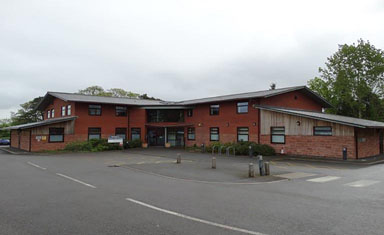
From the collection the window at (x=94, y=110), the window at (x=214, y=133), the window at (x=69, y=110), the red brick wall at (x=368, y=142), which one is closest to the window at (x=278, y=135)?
the red brick wall at (x=368, y=142)

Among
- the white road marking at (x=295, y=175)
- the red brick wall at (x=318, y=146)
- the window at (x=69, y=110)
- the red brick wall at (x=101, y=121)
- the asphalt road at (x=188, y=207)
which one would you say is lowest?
the white road marking at (x=295, y=175)

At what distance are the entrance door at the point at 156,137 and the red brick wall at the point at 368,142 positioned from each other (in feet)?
71.6

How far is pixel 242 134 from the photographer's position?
26312 mm

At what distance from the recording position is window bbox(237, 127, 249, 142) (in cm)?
2588

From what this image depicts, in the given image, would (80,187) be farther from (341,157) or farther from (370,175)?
(341,157)

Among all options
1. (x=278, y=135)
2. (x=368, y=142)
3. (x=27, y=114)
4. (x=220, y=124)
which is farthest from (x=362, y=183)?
(x=27, y=114)

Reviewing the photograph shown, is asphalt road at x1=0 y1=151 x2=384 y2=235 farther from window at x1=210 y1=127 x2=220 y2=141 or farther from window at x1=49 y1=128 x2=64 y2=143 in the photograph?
window at x1=49 y1=128 x2=64 y2=143

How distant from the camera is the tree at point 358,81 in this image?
38.7m

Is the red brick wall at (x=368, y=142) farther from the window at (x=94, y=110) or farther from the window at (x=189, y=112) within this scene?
the window at (x=94, y=110)

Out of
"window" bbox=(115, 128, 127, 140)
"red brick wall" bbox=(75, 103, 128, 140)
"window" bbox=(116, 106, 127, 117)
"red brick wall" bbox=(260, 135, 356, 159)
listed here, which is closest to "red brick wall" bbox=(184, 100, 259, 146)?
"red brick wall" bbox=(260, 135, 356, 159)

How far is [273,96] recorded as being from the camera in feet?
86.6

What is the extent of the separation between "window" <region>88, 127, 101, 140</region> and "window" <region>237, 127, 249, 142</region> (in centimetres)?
1562

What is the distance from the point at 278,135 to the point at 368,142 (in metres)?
6.62

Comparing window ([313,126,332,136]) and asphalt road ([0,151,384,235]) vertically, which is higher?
window ([313,126,332,136])
